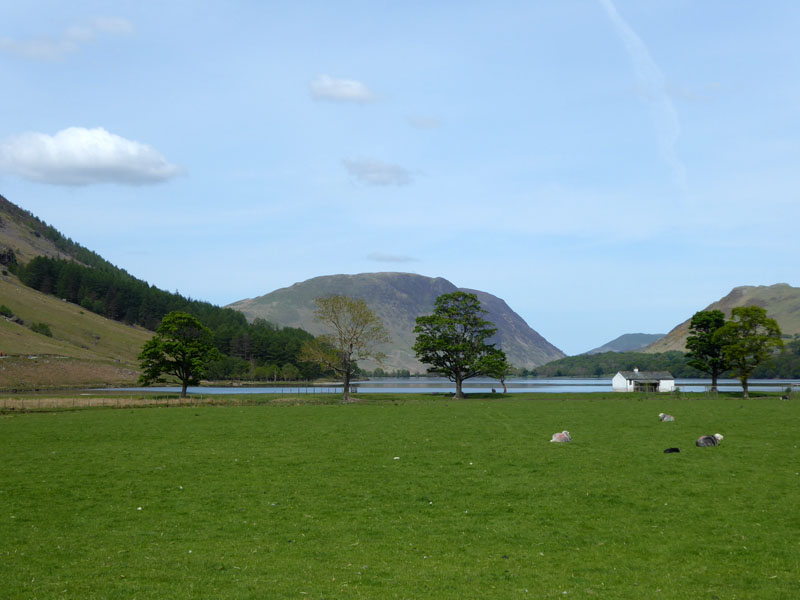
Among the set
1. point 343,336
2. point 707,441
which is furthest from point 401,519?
point 343,336

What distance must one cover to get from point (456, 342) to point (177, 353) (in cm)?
4807

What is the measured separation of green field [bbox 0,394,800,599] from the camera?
550 inches

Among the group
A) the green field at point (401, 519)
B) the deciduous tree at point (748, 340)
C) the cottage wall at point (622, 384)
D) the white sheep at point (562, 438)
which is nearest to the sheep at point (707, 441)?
the green field at point (401, 519)

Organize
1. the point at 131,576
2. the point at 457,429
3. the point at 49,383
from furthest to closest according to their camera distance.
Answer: the point at 49,383
the point at 457,429
the point at 131,576

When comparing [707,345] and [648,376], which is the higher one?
[707,345]

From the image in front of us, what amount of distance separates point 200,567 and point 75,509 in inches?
333

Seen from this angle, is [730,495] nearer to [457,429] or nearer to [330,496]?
[330,496]

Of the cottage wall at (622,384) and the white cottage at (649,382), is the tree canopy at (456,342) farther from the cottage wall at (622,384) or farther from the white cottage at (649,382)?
the cottage wall at (622,384)

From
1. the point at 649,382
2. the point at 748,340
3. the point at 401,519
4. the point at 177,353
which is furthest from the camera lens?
the point at 649,382

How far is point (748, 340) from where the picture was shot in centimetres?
10044

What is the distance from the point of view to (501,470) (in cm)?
2748

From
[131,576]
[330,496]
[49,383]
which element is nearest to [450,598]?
[131,576]

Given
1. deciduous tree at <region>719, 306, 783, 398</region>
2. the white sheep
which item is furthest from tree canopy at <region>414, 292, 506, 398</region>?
the white sheep

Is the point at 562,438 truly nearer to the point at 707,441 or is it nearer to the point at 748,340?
the point at 707,441
